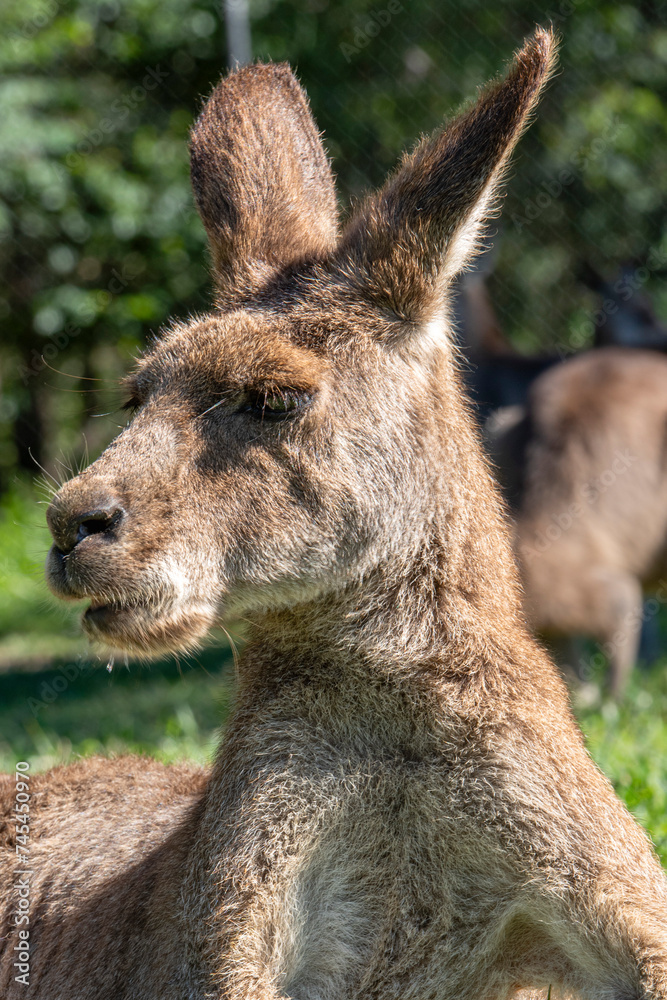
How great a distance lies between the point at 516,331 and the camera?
1237cm


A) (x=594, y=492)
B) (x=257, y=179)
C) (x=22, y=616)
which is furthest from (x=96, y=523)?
(x=22, y=616)

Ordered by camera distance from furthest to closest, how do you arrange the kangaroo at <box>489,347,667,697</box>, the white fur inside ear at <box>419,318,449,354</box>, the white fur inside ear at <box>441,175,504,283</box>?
the kangaroo at <box>489,347,667,697</box>
the white fur inside ear at <box>419,318,449,354</box>
the white fur inside ear at <box>441,175,504,283</box>

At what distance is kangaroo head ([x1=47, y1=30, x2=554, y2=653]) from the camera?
2732 millimetres

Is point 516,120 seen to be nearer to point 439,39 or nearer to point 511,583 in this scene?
point 511,583

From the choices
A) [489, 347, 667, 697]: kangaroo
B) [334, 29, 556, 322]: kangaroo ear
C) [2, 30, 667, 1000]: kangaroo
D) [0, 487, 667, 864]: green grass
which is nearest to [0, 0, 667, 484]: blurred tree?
[0, 487, 667, 864]: green grass

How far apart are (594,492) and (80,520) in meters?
5.27

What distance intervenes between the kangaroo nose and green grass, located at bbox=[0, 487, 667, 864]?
33 cm

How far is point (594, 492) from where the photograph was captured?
7.48 metres

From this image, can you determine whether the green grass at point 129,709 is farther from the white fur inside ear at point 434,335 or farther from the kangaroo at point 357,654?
the white fur inside ear at point 434,335

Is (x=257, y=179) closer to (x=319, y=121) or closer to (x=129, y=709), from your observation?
(x=129, y=709)

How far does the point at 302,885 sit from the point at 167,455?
104 centimetres

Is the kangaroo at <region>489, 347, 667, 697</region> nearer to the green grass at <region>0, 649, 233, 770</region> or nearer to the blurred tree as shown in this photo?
the green grass at <region>0, 649, 233, 770</region>

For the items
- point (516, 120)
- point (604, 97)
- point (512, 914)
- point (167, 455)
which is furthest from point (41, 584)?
point (604, 97)

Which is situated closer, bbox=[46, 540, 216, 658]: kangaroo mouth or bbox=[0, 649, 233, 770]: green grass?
bbox=[46, 540, 216, 658]: kangaroo mouth
